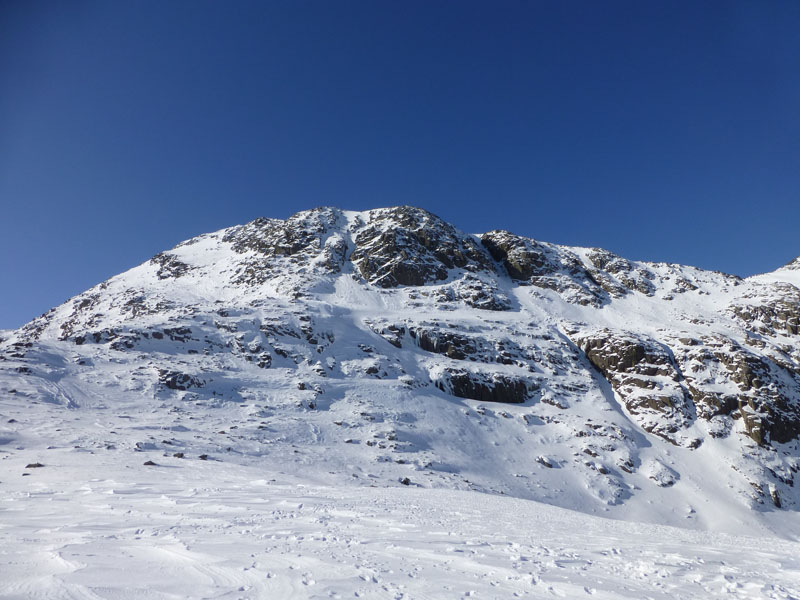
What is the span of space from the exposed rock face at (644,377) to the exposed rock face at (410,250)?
30513 mm

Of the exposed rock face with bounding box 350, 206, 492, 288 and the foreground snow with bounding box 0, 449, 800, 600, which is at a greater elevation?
the exposed rock face with bounding box 350, 206, 492, 288

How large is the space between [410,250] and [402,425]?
165ft

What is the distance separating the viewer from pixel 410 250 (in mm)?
83188

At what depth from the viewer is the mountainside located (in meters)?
31.5

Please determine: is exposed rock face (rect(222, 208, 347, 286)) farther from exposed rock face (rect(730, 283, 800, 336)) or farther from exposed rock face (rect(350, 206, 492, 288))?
exposed rock face (rect(730, 283, 800, 336))

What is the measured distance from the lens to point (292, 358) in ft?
156

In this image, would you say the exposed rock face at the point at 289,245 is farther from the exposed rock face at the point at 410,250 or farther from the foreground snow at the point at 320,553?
the foreground snow at the point at 320,553

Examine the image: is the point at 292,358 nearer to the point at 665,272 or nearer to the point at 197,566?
the point at 197,566

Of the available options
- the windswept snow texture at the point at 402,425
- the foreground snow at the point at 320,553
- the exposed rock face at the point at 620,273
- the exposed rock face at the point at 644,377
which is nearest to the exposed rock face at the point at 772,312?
the windswept snow texture at the point at 402,425

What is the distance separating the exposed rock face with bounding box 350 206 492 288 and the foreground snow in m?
62.9

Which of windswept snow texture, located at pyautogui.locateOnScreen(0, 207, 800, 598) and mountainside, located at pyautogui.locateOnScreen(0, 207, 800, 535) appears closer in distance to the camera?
windswept snow texture, located at pyautogui.locateOnScreen(0, 207, 800, 598)

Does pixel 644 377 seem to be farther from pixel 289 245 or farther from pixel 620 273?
pixel 289 245

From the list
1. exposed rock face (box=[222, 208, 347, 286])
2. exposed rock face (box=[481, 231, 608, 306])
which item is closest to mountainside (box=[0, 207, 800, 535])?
exposed rock face (box=[481, 231, 608, 306])

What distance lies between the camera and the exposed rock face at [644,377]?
45.7 meters
